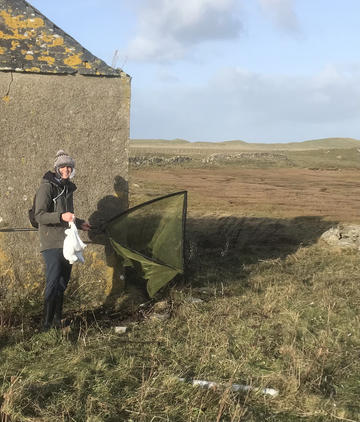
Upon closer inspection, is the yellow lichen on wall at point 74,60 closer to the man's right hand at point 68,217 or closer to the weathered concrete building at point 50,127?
the weathered concrete building at point 50,127

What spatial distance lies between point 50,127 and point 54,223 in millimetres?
1595

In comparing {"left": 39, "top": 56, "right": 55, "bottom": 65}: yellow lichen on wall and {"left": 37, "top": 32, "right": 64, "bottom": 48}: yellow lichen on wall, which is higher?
{"left": 37, "top": 32, "right": 64, "bottom": 48}: yellow lichen on wall

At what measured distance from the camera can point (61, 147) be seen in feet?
19.2

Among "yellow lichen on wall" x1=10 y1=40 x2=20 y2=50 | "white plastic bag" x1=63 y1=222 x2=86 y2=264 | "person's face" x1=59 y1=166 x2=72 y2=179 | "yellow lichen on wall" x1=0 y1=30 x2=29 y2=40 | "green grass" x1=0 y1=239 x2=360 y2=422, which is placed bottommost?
"green grass" x1=0 y1=239 x2=360 y2=422

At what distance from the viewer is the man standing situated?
481cm

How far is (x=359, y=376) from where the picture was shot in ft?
13.8

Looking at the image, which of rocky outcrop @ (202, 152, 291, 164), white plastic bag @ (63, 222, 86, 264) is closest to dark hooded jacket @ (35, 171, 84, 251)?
white plastic bag @ (63, 222, 86, 264)

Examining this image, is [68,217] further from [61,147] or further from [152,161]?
[152,161]

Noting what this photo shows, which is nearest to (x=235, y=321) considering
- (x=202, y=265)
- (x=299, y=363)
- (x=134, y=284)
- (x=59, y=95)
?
(x=299, y=363)

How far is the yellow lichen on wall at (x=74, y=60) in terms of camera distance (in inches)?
231

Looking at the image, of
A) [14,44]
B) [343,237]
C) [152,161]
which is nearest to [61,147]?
[14,44]

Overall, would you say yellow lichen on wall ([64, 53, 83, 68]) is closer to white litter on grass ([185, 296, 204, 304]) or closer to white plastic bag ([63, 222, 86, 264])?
white plastic bag ([63, 222, 86, 264])

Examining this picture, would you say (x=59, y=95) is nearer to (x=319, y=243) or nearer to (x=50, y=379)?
(x=50, y=379)

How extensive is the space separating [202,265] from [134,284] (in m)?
1.90
